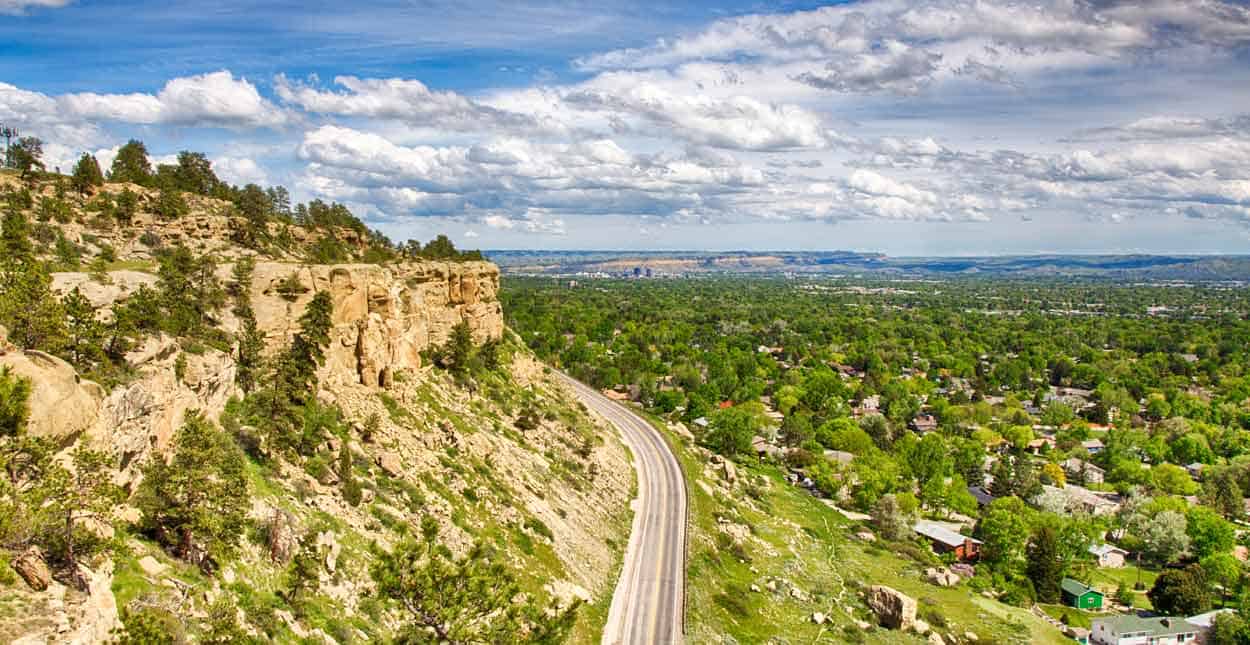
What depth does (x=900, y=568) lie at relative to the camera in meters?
61.1

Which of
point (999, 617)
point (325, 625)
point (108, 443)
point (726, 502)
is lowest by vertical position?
point (999, 617)

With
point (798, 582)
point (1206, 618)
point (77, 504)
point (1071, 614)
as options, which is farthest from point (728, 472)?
point (77, 504)

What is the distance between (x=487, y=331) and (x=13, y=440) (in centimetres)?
5399

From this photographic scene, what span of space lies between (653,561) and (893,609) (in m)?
16.0

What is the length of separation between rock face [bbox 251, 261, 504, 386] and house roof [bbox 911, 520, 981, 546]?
158 ft

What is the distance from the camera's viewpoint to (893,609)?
48.5 m

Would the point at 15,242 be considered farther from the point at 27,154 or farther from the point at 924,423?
the point at 924,423

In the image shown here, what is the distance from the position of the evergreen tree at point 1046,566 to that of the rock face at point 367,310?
5267cm

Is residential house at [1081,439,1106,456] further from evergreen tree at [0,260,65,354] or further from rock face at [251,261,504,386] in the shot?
evergreen tree at [0,260,65,354]

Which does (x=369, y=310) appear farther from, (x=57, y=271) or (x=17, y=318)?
(x=17, y=318)

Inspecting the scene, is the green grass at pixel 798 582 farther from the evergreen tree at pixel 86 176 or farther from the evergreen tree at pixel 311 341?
the evergreen tree at pixel 86 176

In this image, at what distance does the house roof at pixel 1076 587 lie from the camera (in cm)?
6103

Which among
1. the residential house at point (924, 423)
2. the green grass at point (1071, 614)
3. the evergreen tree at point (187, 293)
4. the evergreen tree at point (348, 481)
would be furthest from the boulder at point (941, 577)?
the residential house at point (924, 423)

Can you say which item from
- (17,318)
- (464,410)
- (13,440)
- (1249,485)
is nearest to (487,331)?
(464,410)
